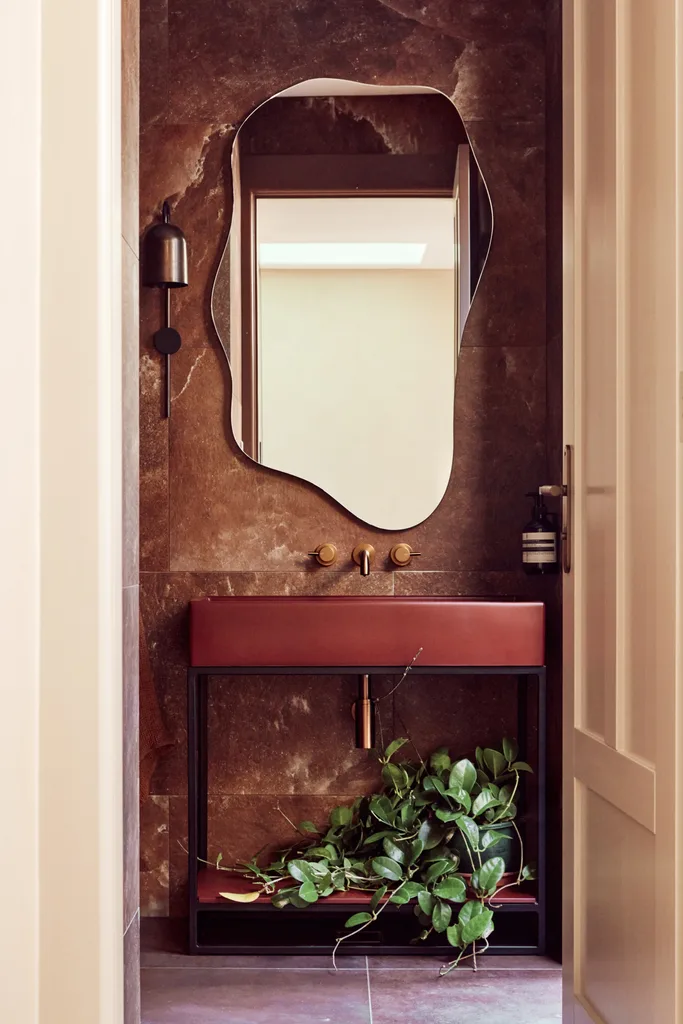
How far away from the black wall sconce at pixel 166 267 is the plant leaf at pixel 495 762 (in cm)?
139

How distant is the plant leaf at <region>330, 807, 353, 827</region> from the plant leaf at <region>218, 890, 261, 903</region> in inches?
11.9

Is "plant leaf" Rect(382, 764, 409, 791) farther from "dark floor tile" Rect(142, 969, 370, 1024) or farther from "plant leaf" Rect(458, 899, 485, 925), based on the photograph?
"dark floor tile" Rect(142, 969, 370, 1024)

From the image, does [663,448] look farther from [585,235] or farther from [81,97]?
[81,97]

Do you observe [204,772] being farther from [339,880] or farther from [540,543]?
[540,543]

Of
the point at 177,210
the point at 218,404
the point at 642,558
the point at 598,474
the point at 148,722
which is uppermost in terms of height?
the point at 177,210

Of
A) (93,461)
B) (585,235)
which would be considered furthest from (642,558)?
(93,461)

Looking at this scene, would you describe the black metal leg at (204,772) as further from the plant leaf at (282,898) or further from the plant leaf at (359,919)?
the plant leaf at (359,919)

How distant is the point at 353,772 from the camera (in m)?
2.88

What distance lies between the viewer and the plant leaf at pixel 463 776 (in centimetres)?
259

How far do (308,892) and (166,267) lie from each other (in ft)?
5.95

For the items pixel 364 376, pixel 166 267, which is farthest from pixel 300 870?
pixel 166 267

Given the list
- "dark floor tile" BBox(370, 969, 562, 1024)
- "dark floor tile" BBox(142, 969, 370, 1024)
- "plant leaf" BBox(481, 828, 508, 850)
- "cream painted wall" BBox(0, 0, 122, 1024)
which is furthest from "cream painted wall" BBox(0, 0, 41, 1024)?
"plant leaf" BBox(481, 828, 508, 850)

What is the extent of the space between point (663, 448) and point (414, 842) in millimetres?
1507

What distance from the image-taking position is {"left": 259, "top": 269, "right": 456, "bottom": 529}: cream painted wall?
116 inches
